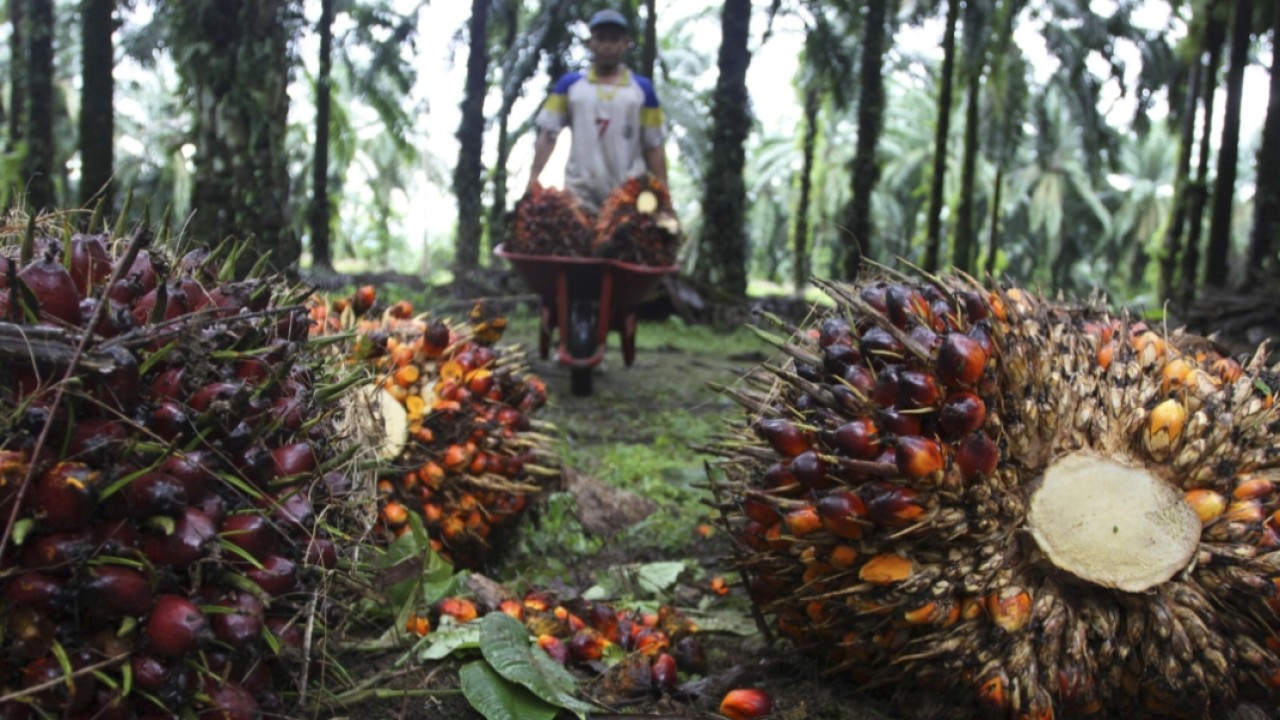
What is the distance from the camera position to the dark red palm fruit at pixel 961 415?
81.4 inches

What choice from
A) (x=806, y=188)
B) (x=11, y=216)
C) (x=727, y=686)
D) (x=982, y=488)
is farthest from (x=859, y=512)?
(x=806, y=188)

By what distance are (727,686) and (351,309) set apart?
1650 mm

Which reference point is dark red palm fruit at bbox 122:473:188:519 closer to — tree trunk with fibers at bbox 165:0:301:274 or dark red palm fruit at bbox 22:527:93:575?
dark red palm fruit at bbox 22:527:93:575

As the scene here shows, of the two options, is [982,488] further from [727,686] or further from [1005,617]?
[727,686]

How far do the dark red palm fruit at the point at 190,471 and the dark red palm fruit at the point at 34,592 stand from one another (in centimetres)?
20

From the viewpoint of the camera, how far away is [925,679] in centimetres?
217

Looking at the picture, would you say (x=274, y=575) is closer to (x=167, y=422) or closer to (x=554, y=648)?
(x=167, y=422)

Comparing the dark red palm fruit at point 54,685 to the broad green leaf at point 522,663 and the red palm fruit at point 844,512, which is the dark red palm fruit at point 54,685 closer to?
the broad green leaf at point 522,663

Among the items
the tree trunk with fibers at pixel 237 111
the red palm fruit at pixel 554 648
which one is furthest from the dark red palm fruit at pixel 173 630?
the tree trunk with fibers at pixel 237 111

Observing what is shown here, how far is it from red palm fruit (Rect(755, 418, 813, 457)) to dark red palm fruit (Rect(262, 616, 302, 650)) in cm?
104

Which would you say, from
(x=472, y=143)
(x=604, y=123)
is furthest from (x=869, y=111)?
(x=472, y=143)

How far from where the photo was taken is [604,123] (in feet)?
23.1

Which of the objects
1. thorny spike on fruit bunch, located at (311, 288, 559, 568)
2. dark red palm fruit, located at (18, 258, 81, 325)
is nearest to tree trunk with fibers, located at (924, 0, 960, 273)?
thorny spike on fruit bunch, located at (311, 288, 559, 568)

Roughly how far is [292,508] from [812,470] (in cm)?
102
